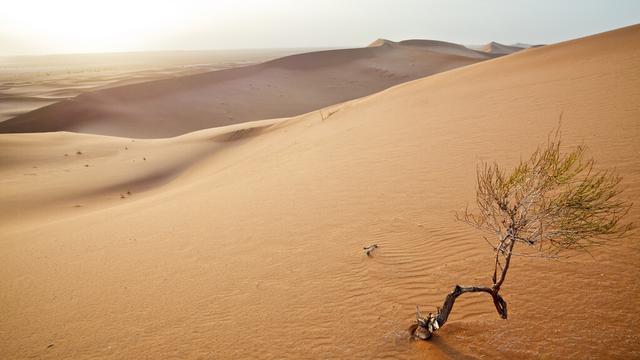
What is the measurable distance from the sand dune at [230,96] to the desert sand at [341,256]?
18.3m

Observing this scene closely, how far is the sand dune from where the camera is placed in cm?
2692

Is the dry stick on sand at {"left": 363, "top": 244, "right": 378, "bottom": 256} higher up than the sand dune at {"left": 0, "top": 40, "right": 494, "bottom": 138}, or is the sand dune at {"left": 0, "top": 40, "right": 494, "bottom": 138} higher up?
the sand dune at {"left": 0, "top": 40, "right": 494, "bottom": 138}

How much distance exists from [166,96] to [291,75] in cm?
1521

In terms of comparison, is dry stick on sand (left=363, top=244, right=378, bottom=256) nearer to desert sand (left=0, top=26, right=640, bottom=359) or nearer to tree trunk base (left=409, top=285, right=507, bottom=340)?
desert sand (left=0, top=26, right=640, bottom=359)

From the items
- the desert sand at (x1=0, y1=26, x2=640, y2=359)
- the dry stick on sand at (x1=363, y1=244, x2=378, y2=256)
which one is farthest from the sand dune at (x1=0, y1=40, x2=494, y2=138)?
the dry stick on sand at (x1=363, y1=244, x2=378, y2=256)

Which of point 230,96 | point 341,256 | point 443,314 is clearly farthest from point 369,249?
point 230,96

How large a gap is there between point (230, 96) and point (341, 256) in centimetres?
3171

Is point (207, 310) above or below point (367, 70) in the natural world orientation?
below

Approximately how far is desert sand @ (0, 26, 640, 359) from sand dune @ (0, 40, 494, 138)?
18.3m

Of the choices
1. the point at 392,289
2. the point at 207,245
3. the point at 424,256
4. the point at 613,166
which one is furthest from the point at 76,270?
the point at 613,166

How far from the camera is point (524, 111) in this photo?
818cm

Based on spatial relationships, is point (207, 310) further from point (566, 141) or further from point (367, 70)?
point (367, 70)

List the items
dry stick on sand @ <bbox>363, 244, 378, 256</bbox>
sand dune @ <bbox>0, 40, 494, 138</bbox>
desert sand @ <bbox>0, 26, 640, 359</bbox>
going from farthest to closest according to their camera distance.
Answer: sand dune @ <bbox>0, 40, 494, 138</bbox> → dry stick on sand @ <bbox>363, 244, 378, 256</bbox> → desert sand @ <bbox>0, 26, 640, 359</bbox>

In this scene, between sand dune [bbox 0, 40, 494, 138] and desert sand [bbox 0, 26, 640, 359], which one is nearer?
desert sand [bbox 0, 26, 640, 359]
